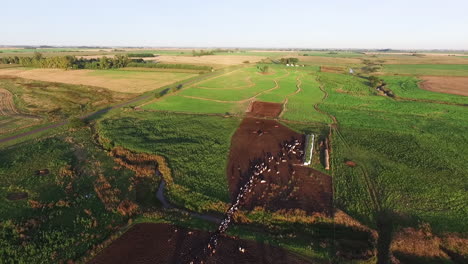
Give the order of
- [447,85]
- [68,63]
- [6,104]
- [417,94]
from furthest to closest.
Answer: [68,63] < [447,85] < [417,94] < [6,104]

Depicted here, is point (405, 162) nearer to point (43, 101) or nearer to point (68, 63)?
point (43, 101)

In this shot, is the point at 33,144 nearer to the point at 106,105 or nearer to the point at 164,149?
the point at 164,149

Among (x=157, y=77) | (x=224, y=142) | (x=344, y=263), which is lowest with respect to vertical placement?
(x=344, y=263)

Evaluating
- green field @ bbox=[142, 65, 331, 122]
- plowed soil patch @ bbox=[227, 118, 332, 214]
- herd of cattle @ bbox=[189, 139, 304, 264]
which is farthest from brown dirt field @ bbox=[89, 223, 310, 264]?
green field @ bbox=[142, 65, 331, 122]

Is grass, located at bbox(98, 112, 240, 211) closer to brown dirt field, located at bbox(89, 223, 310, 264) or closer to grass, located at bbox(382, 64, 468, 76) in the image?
brown dirt field, located at bbox(89, 223, 310, 264)

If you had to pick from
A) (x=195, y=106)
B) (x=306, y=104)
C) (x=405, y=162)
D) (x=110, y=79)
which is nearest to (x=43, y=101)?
(x=110, y=79)

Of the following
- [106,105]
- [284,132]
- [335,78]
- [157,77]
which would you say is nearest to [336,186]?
[284,132]

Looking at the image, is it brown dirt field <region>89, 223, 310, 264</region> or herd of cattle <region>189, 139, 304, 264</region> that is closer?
brown dirt field <region>89, 223, 310, 264</region>
